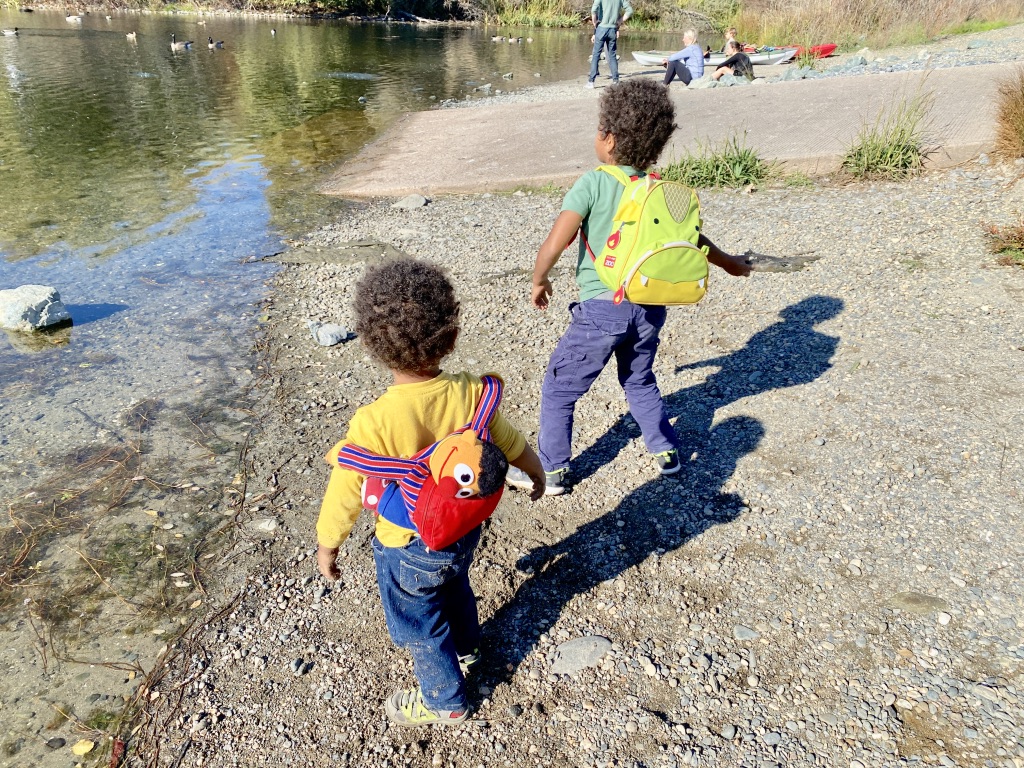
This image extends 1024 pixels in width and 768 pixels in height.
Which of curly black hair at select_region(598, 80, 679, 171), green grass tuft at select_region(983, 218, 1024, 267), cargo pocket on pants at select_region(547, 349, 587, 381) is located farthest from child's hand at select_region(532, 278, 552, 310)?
green grass tuft at select_region(983, 218, 1024, 267)

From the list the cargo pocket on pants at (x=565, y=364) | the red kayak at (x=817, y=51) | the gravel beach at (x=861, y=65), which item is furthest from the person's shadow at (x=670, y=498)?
the red kayak at (x=817, y=51)

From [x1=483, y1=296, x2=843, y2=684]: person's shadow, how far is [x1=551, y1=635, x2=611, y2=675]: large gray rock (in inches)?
5.1

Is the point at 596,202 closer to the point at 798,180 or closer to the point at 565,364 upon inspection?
the point at 565,364

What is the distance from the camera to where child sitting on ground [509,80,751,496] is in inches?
119

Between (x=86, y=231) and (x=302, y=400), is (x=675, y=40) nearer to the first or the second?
Result: (x=86, y=231)

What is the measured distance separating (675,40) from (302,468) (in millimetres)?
31475

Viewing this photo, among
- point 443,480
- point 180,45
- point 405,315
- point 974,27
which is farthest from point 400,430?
point 180,45

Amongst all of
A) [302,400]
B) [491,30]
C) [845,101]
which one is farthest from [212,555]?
[491,30]

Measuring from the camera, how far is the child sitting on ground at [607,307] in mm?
3012

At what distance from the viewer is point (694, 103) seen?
11.0 metres

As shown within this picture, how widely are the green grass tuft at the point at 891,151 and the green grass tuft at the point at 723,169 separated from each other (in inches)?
34.4

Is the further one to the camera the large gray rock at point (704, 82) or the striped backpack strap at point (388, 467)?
the large gray rock at point (704, 82)

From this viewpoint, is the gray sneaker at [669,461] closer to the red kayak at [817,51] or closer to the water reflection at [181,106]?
the water reflection at [181,106]

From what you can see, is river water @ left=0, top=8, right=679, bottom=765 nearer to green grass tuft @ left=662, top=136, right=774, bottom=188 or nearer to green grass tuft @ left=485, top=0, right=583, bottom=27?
green grass tuft @ left=662, top=136, right=774, bottom=188
